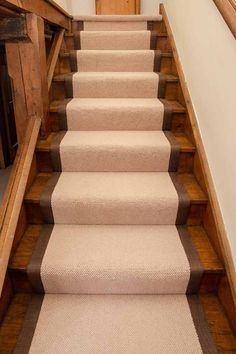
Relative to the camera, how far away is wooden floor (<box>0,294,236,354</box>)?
108cm

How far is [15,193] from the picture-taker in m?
1.36

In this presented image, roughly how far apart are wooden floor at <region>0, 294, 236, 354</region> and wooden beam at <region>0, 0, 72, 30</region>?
135 cm

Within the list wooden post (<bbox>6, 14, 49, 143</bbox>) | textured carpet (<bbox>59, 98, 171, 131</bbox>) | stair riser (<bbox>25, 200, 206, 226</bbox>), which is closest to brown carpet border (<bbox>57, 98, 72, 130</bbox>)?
textured carpet (<bbox>59, 98, 171, 131</bbox>)

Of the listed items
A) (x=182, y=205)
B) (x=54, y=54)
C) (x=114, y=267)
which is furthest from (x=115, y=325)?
(x=54, y=54)

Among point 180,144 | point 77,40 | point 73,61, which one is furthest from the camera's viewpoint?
point 77,40

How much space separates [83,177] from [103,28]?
1.72 meters

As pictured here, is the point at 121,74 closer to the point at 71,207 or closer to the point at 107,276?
the point at 71,207

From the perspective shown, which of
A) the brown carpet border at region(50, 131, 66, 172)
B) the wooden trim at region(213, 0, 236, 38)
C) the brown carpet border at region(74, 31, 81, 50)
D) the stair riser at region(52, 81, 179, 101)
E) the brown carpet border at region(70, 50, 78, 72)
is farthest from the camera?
the brown carpet border at region(74, 31, 81, 50)

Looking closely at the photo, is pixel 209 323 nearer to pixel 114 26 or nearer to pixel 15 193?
pixel 15 193

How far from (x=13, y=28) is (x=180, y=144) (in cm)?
116

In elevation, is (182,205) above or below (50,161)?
below

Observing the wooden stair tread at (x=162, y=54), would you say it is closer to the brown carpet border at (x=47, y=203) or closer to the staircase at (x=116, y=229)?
the staircase at (x=116, y=229)

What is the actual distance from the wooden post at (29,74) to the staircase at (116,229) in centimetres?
18

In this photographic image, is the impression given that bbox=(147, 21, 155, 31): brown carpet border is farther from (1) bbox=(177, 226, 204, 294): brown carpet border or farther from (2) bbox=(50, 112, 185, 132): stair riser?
(1) bbox=(177, 226, 204, 294): brown carpet border
